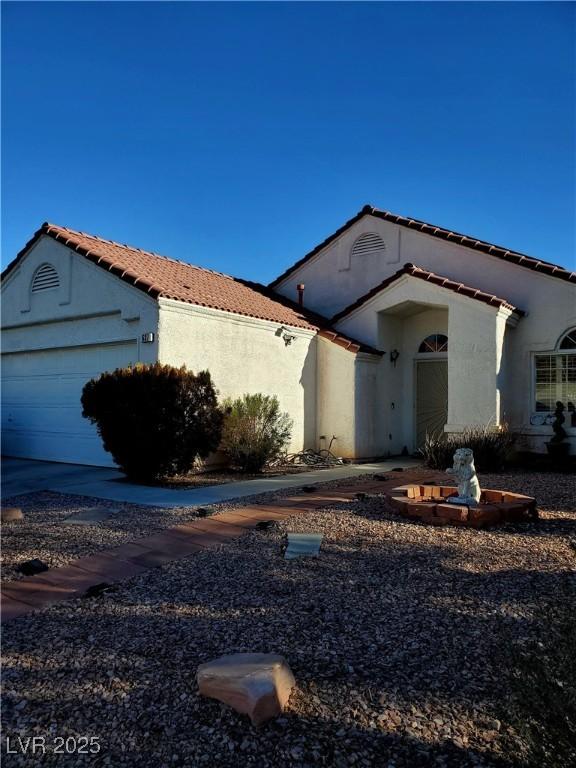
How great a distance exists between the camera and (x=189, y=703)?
274cm

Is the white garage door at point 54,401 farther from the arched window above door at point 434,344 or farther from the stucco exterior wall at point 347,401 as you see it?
the arched window above door at point 434,344

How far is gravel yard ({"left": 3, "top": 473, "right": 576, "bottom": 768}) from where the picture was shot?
2445mm

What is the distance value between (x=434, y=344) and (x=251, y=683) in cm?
1314

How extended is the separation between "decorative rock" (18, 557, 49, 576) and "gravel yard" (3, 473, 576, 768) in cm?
42

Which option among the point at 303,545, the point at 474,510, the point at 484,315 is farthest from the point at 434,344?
the point at 303,545

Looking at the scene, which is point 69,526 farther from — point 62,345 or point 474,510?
Answer: point 62,345

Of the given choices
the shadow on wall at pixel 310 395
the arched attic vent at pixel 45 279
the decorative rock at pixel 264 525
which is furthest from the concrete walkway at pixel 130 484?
the arched attic vent at pixel 45 279

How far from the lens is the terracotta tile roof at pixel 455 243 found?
1320cm

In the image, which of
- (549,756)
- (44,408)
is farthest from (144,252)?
(549,756)

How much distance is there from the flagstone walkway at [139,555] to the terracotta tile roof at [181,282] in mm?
5526

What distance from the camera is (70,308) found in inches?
509

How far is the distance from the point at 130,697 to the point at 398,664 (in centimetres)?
148

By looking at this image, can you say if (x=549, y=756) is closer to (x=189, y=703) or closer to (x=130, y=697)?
(x=189, y=703)

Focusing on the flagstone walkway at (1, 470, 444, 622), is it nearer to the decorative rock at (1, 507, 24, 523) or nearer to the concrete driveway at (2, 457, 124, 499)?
the decorative rock at (1, 507, 24, 523)
